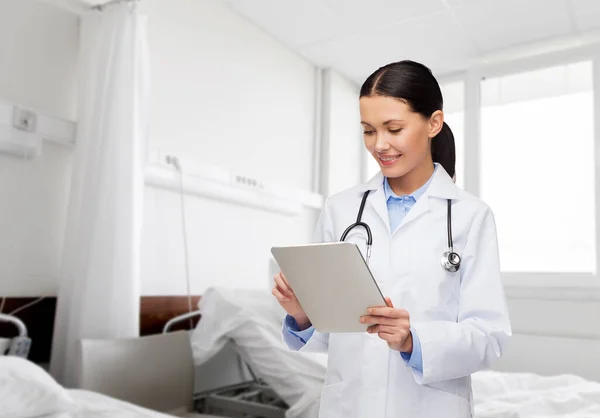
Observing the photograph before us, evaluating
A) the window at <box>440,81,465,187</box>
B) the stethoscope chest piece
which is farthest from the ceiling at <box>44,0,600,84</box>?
the stethoscope chest piece

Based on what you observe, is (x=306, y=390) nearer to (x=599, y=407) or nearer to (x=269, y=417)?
(x=269, y=417)

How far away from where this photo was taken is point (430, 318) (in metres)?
0.99

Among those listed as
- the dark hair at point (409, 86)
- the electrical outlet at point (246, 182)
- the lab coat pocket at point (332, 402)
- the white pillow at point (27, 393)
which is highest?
the electrical outlet at point (246, 182)

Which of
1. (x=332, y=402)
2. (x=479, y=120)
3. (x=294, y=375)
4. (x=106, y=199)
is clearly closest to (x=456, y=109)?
(x=479, y=120)

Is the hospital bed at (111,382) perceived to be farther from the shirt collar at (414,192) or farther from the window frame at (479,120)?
the window frame at (479,120)

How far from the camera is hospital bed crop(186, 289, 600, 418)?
76.3 inches

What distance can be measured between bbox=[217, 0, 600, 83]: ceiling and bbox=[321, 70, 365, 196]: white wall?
32cm

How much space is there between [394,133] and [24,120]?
165 centimetres

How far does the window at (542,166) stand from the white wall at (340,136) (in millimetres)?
992

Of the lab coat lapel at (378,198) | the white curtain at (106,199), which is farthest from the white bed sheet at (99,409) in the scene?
the lab coat lapel at (378,198)

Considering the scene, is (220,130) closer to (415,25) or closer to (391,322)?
(415,25)

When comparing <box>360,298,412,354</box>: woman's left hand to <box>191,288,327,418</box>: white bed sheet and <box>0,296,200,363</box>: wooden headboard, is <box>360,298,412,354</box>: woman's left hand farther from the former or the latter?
<box>0,296,200,363</box>: wooden headboard

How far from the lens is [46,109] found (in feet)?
7.54

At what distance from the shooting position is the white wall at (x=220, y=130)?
2.76 m
